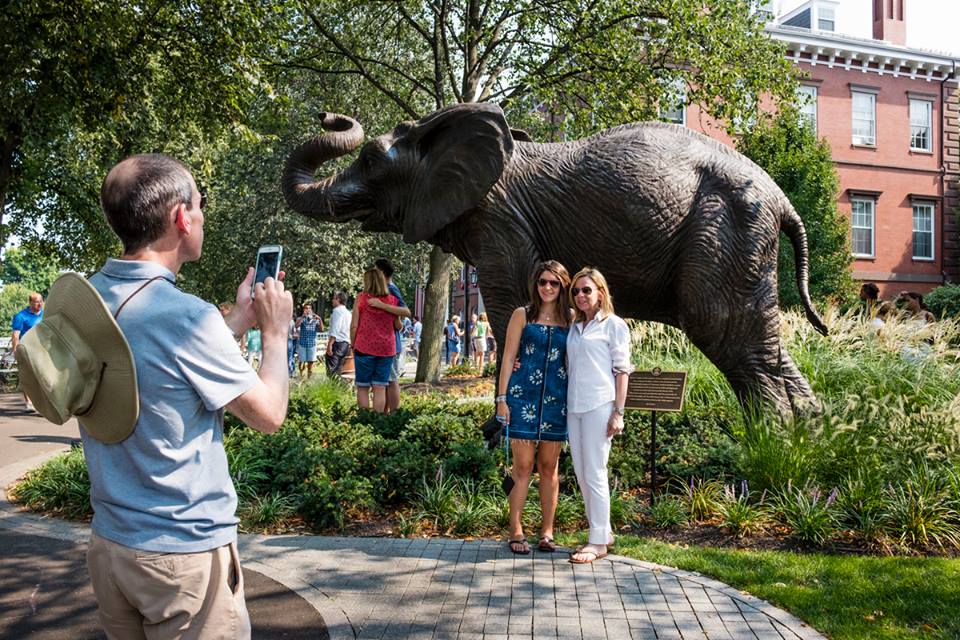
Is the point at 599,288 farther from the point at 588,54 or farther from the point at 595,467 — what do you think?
the point at 588,54

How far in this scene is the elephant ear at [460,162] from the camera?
6.54 m

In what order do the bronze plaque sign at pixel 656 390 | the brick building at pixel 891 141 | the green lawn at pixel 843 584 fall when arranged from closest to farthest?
the green lawn at pixel 843 584 → the bronze plaque sign at pixel 656 390 → the brick building at pixel 891 141

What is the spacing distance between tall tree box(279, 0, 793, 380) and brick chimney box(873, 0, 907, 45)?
22197 mm

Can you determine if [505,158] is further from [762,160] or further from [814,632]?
[762,160]

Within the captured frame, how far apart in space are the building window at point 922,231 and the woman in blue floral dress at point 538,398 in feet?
108

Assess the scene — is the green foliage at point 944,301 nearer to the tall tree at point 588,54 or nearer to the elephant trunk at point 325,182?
the tall tree at point 588,54

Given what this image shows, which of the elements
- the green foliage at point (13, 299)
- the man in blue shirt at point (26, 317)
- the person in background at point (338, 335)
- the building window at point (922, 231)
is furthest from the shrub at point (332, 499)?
the green foliage at point (13, 299)

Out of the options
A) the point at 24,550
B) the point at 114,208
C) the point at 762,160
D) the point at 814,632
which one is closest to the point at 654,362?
the point at 814,632

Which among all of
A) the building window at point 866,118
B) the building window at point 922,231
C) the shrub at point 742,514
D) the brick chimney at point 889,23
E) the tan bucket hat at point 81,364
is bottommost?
the shrub at point 742,514

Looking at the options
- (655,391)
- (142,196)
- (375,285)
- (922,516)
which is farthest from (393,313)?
(142,196)

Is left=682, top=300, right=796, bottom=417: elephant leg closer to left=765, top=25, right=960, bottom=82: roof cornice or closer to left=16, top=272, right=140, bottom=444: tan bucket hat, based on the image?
left=16, top=272, right=140, bottom=444: tan bucket hat

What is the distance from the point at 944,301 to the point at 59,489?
26.6 meters

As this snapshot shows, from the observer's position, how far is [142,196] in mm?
2098

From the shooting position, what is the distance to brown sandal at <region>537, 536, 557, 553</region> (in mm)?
5227
